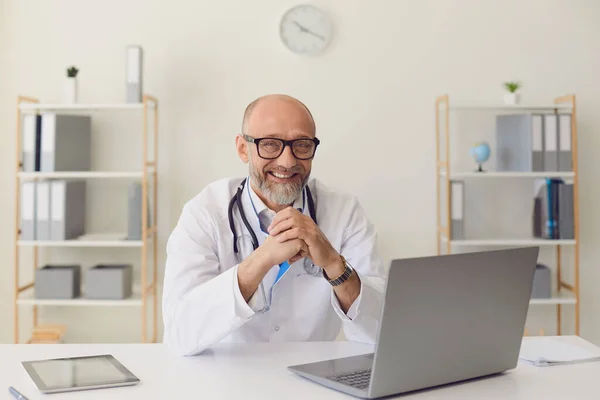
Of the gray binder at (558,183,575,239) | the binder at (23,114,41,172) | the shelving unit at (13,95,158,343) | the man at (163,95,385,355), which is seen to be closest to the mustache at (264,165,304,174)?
the man at (163,95,385,355)

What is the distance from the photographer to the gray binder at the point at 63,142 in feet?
11.6

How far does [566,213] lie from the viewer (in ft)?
11.8

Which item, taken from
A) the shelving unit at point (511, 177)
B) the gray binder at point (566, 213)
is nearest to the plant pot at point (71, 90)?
the shelving unit at point (511, 177)

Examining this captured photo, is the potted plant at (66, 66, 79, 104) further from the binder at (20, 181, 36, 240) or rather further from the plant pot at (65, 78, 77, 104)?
the binder at (20, 181, 36, 240)

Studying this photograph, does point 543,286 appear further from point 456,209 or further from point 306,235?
point 306,235

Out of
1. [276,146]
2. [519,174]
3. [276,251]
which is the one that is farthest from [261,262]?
[519,174]

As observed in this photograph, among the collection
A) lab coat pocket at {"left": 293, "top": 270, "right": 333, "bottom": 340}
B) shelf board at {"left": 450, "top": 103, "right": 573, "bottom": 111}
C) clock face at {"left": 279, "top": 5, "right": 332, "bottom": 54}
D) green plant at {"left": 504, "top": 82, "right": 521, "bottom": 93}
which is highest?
clock face at {"left": 279, "top": 5, "right": 332, "bottom": 54}

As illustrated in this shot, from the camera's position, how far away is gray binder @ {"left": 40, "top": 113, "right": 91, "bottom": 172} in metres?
3.53

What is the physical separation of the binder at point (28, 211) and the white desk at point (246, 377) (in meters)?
1.98

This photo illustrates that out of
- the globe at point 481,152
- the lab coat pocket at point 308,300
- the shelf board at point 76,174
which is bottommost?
the lab coat pocket at point 308,300

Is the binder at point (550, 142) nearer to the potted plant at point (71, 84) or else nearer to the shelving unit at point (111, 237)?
the shelving unit at point (111, 237)

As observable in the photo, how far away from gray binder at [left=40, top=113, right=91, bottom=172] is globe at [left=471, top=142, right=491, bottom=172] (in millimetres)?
2011

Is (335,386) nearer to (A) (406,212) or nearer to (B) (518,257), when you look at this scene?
(B) (518,257)

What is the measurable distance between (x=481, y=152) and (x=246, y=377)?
8.20 feet
